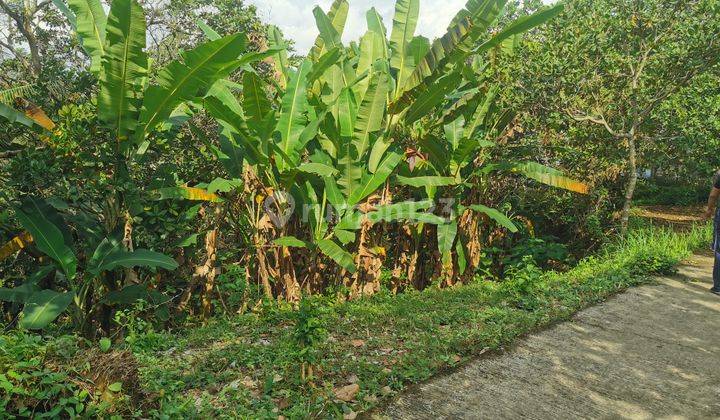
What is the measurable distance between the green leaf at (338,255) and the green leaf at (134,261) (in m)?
1.44

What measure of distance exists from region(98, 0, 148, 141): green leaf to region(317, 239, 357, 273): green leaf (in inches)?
76.8

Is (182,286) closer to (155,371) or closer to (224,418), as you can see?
(155,371)

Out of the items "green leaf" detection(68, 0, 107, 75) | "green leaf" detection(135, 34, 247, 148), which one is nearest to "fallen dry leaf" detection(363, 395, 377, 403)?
"green leaf" detection(135, 34, 247, 148)

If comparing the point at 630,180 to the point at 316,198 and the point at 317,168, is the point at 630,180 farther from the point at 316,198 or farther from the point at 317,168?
the point at 317,168

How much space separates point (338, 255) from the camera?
503cm

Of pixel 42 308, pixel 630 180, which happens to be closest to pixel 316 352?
pixel 42 308

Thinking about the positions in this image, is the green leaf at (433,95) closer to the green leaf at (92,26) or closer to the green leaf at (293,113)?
the green leaf at (293,113)

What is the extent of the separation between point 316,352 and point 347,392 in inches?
22.1

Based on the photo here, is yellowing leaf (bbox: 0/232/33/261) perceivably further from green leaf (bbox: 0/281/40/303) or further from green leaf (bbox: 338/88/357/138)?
green leaf (bbox: 338/88/357/138)

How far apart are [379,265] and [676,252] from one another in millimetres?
4227

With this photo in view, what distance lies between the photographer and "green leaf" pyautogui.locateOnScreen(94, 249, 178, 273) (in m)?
4.14

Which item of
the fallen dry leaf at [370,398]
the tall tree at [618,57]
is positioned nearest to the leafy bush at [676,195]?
the tall tree at [618,57]

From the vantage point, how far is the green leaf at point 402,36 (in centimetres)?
588

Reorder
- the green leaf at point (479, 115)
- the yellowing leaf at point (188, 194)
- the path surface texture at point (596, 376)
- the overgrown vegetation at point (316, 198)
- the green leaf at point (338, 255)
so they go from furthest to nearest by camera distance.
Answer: the green leaf at point (479, 115), the green leaf at point (338, 255), the yellowing leaf at point (188, 194), the overgrown vegetation at point (316, 198), the path surface texture at point (596, 376)
